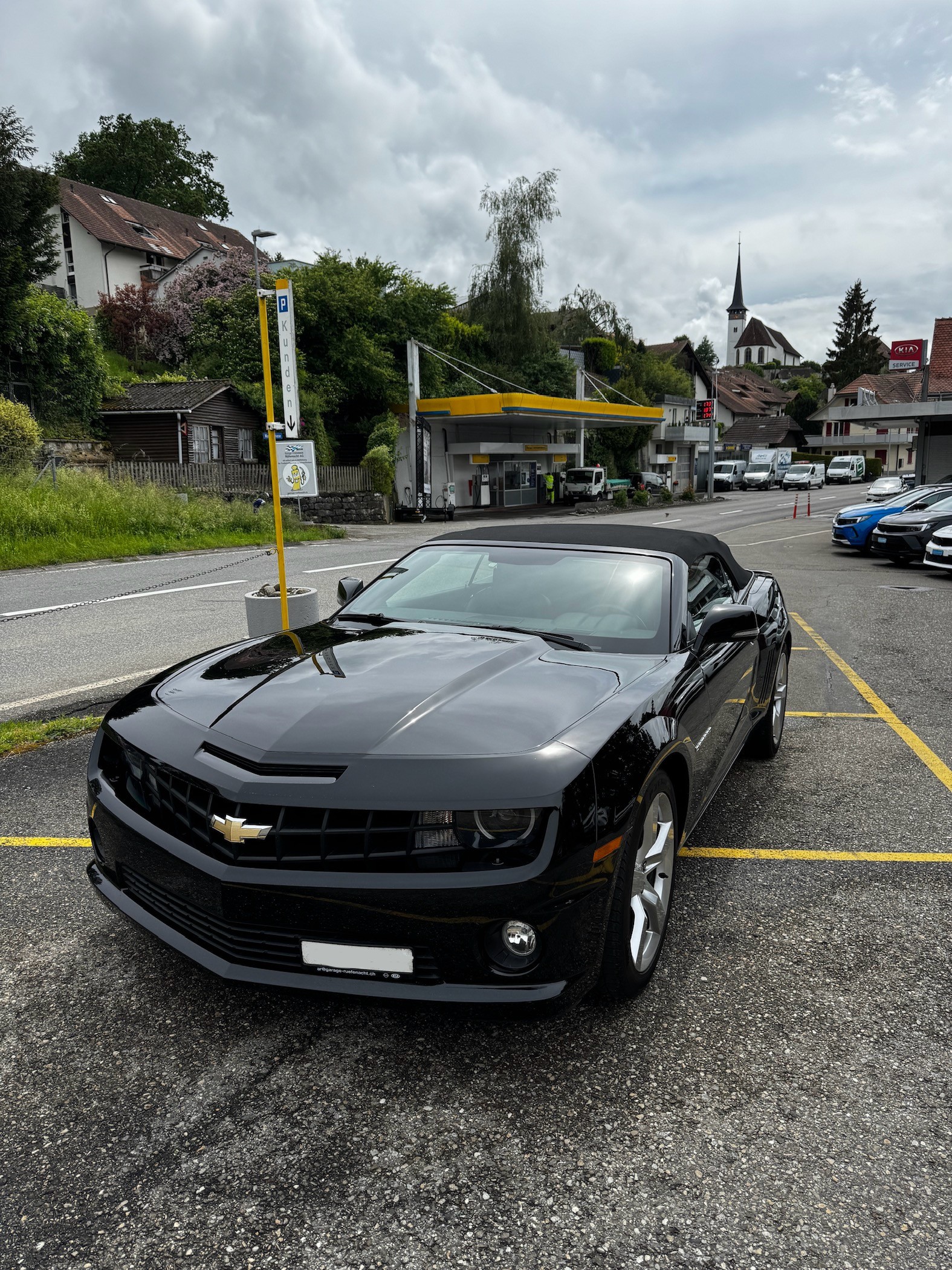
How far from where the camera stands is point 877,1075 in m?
2.56

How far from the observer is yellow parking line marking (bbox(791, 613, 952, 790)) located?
5238 mm

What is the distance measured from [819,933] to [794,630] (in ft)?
23.2

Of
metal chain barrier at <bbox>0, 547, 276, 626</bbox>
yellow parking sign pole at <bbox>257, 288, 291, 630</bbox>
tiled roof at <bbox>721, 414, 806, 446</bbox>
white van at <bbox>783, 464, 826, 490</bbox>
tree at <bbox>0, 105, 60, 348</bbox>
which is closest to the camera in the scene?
yellow parking sign pole at <bbox>257, 288, 291, 630</bbox>

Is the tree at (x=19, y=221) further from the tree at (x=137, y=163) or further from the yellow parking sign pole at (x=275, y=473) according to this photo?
the tree at (x=137, y=163)

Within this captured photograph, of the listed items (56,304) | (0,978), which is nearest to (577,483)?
(56,304)

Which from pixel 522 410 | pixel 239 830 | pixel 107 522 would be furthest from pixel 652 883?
pixel 522 410

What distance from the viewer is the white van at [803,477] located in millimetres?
58500

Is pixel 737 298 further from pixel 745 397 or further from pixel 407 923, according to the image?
pixel 407 923

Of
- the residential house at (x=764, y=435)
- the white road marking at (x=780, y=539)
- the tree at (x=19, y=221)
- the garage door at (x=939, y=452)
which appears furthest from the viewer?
the residential house at (x=764, y=435)

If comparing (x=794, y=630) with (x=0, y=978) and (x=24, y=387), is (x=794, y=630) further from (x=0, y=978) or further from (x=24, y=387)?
(x=24, y=387)

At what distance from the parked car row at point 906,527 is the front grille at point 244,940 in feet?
48.3

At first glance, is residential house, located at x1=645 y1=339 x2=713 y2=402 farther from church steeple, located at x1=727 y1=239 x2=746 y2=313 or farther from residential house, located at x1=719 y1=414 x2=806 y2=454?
church steeple, located at x1=727 y1=239 x2=746 y2=313

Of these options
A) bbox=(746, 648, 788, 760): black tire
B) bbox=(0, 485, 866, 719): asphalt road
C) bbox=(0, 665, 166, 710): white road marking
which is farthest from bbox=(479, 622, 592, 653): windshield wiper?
bbox=(0, 665, 166, 710): white road marking

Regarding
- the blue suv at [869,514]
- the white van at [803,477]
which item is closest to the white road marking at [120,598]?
the blue suv at [869,514]
